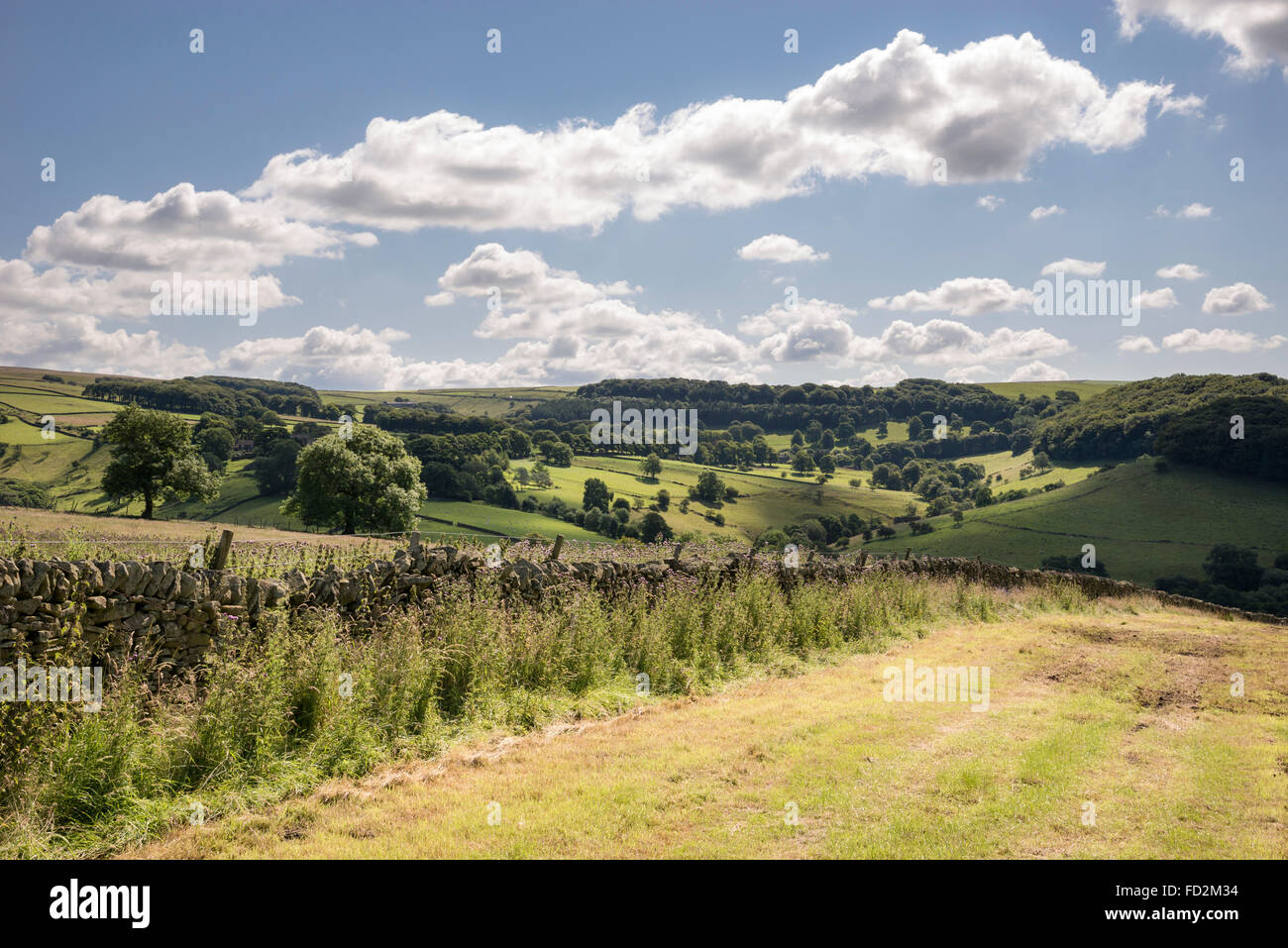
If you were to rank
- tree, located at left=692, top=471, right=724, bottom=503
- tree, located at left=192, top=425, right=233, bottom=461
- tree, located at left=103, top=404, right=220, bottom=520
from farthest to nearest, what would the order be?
tree, located at left=692, top=471, right=724, bottom=503
tree, located at left=192, top=425, right=233, bottom=461
tree, located at left=103, top=404, right=220, bottom=520

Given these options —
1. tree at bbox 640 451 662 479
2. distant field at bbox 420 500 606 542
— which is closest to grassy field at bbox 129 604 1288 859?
distant field at bbox 420 500 606 542

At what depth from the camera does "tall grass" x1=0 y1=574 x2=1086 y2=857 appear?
5.82 metres

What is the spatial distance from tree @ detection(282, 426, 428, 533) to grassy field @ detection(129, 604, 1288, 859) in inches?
1750

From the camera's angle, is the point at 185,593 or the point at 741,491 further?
the point at 741,491

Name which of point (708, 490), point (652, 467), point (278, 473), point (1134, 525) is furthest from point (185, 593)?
point (652, 467)

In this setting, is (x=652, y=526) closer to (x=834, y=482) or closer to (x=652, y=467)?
(x=652, y=467)

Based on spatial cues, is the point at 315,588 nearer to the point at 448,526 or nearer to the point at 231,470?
the point at 448,526

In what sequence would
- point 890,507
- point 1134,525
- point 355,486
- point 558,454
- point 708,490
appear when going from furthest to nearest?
1. point 890,507
2. point 558,454
3. point 708,490
4. point 1134,525
5. point 355,486

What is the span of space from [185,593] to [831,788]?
23.2 feet

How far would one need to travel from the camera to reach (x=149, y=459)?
51.5 meters

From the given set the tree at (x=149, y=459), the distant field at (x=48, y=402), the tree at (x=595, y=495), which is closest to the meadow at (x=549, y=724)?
the tree at (x=149, y=459)

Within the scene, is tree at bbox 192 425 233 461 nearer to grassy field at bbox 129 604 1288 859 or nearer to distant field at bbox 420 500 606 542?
distant field at bbox 420 500 606 542

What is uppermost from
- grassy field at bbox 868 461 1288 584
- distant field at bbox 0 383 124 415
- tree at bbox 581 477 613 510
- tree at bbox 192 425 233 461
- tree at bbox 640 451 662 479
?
distant field at bbox 0 383 124 415
